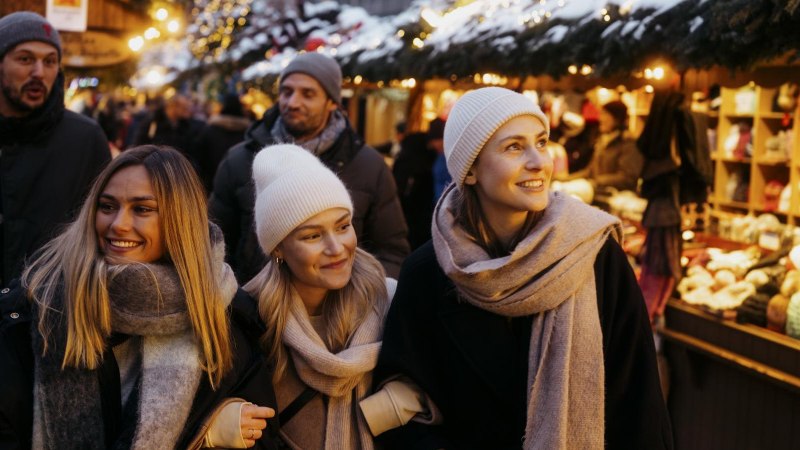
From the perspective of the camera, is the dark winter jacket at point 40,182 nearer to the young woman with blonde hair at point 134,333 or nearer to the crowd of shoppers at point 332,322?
the crowd of shoppers at point 332,322

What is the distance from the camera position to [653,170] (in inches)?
287

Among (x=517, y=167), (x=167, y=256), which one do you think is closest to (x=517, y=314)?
(x=517, y=167)

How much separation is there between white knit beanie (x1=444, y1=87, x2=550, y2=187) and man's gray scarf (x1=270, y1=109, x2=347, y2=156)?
175 cm

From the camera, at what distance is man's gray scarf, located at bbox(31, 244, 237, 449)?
273cm

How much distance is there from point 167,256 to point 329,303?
644 millimetres

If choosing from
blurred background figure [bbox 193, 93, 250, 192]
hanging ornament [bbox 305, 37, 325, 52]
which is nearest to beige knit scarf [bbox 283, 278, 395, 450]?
blurred background figure [bbox 193, 93, 250, 192]

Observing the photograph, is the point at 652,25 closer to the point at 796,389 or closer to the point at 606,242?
the point at 796,389

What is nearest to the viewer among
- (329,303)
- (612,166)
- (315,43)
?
(329,303)

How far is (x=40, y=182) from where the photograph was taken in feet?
14.9

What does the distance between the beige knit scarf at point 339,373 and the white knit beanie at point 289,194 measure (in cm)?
31

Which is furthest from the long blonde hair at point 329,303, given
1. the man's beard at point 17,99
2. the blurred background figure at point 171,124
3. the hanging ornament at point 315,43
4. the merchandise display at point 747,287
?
the hanging ornament at point 315,43

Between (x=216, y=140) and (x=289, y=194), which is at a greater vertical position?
(x=216, y=140)

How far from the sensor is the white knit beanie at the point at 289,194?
3369 mm

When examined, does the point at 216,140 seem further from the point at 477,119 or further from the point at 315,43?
the point at 477,119
